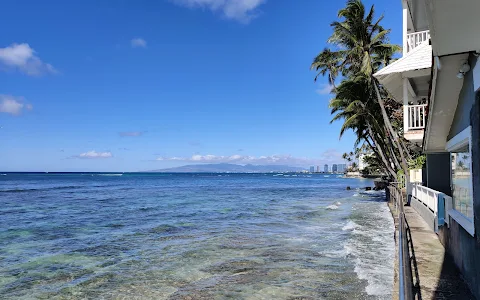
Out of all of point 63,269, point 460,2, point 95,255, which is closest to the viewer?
point 460,2

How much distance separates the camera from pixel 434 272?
5680 millimetres

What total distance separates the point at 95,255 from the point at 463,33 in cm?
981

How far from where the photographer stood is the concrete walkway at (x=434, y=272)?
482 cm

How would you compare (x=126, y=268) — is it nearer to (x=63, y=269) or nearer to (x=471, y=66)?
(x=63, y=269)

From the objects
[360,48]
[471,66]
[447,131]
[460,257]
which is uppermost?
[360,48]

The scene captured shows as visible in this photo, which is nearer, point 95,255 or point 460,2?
point 460,2

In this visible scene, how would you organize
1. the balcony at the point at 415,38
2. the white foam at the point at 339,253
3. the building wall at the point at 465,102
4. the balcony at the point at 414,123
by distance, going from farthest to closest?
1. the balcony at the point at 415,38
2. the balcony at the point at 414,123
3. the white foam at the point at 339,253
4. the building wall at the point at 465,102

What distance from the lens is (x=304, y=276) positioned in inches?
283

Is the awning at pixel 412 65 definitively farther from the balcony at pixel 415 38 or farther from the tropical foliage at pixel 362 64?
the tropical foliage at pixel 362 64

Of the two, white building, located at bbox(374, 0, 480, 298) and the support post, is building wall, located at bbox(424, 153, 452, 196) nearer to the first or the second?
white building, located at bbox(374, 0, 480, 298)

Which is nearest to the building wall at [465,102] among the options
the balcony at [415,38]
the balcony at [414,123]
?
the balcony at [414,123]

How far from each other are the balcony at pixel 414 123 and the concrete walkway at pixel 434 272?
5498 mm

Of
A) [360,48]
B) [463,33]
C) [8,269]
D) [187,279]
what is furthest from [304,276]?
[360,48]

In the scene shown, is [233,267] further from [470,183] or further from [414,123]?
[414,123]
